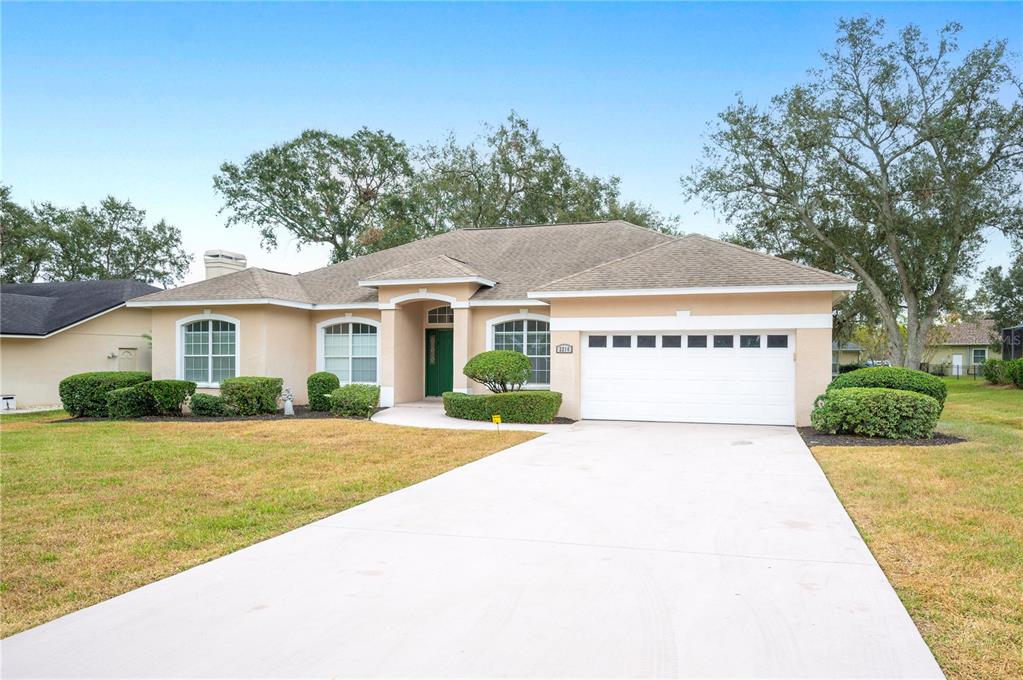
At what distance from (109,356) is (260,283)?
814 cm

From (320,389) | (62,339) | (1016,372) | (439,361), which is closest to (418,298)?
(439,361)

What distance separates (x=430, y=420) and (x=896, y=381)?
9.87m

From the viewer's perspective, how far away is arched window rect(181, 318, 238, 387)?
17750 millimetres

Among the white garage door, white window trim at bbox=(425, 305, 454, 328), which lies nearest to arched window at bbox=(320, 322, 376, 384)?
white window trim at bbox=(425, 305, 454, 328)

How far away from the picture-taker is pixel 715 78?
67.4ft

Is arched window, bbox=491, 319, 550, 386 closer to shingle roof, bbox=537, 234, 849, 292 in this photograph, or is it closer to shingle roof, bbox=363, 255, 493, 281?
shingle roof, bbox=363, 255, 493, 281

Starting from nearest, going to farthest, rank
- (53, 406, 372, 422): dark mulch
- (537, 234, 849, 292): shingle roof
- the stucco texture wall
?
1. (537, 234, 849, 292): shingle roof
2. (53, 406, 372, 422): dark mulch
3. the stucco texture wall

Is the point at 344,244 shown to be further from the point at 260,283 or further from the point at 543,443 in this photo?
the point at 543,443

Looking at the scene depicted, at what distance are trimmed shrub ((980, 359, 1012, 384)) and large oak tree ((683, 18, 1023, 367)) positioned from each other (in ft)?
15.3

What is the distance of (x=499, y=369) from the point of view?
48.9ft

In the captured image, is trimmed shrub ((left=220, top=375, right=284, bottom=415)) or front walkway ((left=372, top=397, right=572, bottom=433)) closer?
front walkway ((left=372, top=397, right=572, bottom=433))

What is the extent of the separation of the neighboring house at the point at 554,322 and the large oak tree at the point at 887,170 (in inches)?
474

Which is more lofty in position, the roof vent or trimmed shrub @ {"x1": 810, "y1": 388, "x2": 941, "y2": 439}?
the roof vent

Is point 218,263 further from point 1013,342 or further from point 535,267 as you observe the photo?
point 1013,342
